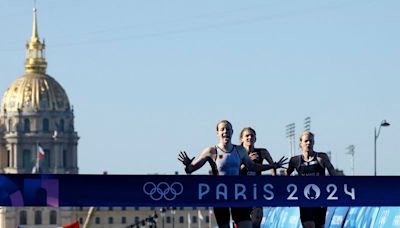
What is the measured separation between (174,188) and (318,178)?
1161mm

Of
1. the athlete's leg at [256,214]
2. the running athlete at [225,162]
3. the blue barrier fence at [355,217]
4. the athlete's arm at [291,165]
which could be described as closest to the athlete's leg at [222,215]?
the running athlete at [225,162]

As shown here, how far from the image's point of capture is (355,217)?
1650cm

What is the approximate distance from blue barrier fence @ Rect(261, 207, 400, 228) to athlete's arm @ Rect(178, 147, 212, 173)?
2.17 meters

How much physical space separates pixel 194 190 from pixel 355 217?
3.61 metres

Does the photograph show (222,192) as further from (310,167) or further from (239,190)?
(310,167)

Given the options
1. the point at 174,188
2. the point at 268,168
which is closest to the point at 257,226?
the point at 268,168

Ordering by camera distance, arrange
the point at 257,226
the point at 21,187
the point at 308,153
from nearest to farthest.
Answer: the point at 21,187 → the point at 308,153 → the point at 257,226

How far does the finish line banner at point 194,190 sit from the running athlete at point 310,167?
0.23 m

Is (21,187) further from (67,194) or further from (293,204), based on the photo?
(293,204)

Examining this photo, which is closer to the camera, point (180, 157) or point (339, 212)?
point (180, 157)

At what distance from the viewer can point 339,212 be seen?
678 inches

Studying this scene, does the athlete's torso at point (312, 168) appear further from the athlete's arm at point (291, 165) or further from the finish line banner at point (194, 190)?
the finish line banner at point (194, 190)

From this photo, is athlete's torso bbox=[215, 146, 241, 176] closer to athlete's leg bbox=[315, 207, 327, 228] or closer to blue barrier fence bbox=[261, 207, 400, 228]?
athlete's leg bbox=[315, 207, 327, 228]

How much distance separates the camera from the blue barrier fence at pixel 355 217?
1504cm
